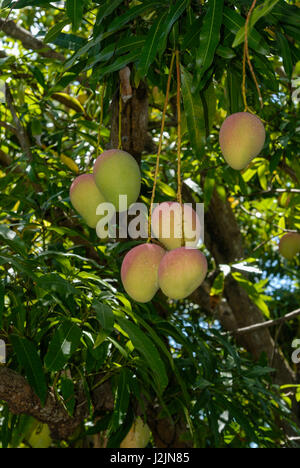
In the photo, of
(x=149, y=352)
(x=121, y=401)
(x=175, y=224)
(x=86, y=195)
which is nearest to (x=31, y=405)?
(x=121, y=401)

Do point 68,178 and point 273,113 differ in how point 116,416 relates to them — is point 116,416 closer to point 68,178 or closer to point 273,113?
point 68,178

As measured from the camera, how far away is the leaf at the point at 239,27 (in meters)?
0.80

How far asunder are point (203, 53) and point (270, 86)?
1.10ft

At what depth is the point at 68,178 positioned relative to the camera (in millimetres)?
1624

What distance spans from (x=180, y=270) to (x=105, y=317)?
0.76 ft

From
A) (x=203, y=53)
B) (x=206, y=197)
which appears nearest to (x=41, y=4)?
(x=203, y=53)

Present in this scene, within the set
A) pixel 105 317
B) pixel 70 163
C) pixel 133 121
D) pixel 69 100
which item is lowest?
pixel 105 317

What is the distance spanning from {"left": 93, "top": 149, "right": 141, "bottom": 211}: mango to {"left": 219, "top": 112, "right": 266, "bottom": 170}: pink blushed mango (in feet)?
0.52

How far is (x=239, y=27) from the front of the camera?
2.63 feet

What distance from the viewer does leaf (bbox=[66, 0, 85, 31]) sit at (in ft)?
2.71

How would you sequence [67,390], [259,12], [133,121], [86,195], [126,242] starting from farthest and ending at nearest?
[126,242] < [133,121] < [67,390] < [86,195] < [259,12]

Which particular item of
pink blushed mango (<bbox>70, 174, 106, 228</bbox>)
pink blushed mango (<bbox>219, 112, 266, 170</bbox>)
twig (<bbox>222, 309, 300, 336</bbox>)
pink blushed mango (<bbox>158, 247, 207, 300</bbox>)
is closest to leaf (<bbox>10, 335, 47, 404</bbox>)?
pink blushed mango (<bbox>70, 174, 106, 228</bbox>)

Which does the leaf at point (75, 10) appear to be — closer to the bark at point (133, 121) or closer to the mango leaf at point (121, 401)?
the bark at point (133, 121)

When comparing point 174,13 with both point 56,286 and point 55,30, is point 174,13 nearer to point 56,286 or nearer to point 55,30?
point 55,30
